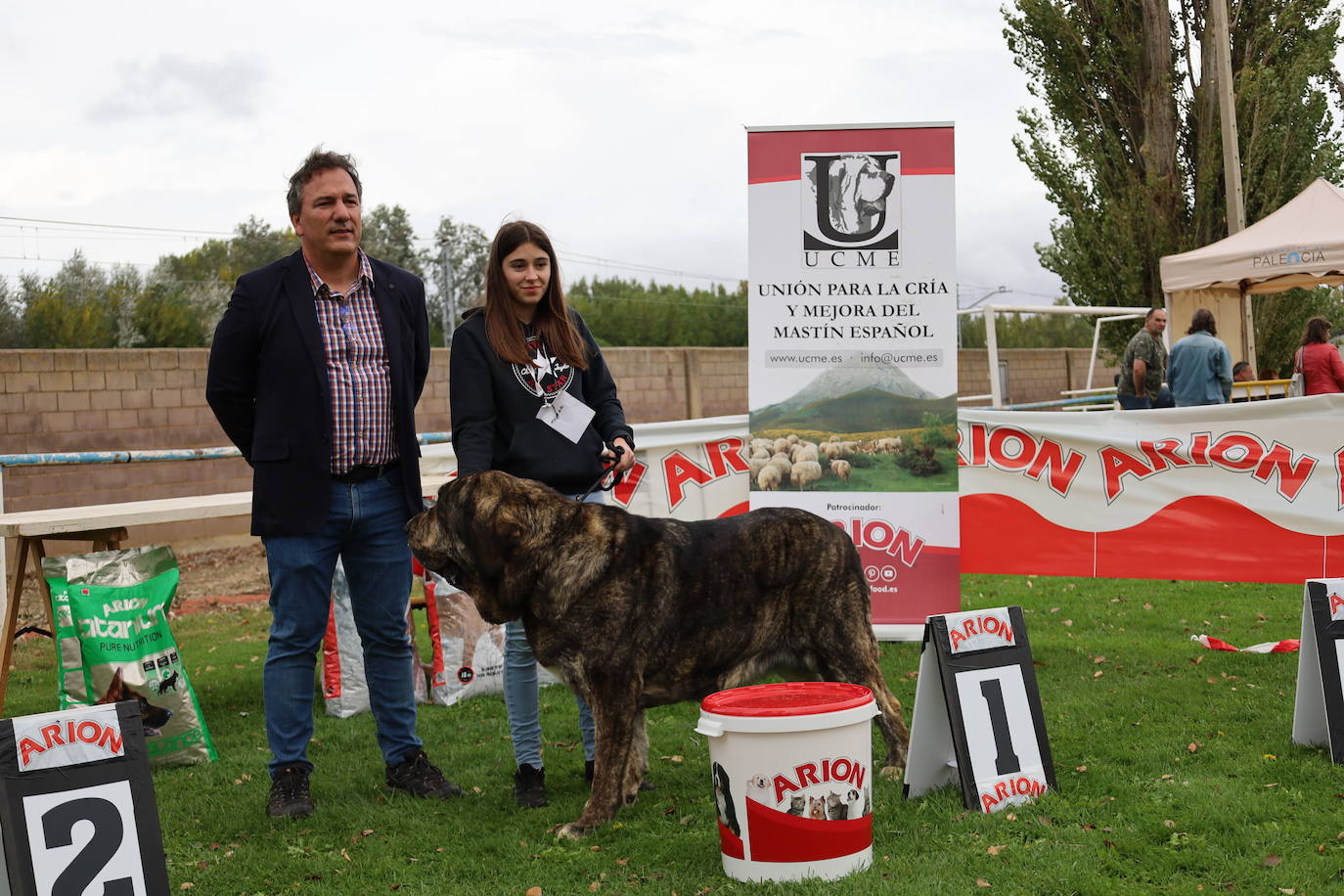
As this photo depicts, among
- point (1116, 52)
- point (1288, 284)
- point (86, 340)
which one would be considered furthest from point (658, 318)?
point (1288, 284)

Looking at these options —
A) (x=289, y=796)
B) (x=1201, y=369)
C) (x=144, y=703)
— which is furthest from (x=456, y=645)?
(x=1201, y=369)

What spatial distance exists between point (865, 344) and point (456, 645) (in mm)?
2920

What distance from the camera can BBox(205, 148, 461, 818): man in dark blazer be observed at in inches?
162

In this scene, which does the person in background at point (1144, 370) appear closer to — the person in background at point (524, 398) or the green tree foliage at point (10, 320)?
the person in background at point (524, 398)

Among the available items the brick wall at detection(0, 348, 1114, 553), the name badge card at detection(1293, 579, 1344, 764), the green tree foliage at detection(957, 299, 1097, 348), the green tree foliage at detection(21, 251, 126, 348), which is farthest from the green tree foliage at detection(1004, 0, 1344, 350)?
the green tree foliage at detection(957, 299, 1097, 348)

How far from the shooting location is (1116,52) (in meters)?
19.0

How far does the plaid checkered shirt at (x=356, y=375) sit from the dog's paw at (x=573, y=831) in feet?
4.95

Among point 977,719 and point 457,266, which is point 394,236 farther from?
point 977,719

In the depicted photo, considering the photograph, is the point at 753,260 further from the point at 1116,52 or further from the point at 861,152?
the point at 1116,52

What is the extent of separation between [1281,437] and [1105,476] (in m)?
1.05

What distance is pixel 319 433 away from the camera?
4.12 meters

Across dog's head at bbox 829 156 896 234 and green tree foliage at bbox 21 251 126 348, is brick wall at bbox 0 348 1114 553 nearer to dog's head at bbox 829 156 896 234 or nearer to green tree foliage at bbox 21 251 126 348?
dog's head at bbox 829 156 896 234

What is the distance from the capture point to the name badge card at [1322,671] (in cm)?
429

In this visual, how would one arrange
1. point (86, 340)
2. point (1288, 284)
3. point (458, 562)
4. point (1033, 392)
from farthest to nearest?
point (86, 340) < point (1033, 392) < point (1288, 284) < point (458, 562)
